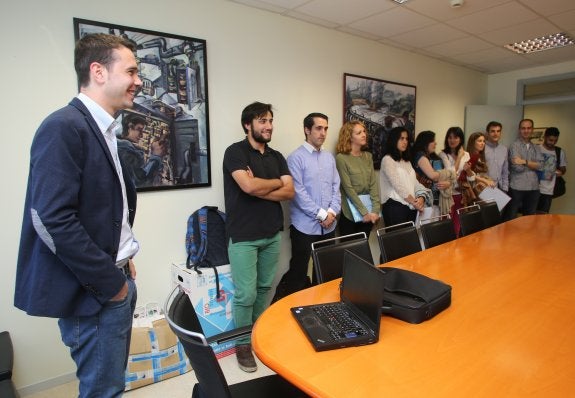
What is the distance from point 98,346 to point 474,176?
4.44 metres

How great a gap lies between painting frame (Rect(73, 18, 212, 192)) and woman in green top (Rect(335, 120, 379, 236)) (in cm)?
134

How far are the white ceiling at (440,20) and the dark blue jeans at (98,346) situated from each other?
2.57 meters

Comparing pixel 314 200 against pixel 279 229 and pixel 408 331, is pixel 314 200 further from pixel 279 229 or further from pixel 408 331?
pixel 408 331

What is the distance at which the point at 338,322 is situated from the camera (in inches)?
53.6

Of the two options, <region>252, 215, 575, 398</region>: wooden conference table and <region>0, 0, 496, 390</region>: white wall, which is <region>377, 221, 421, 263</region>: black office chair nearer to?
<region>252, 215, 575, 398</region>: wooden conference table

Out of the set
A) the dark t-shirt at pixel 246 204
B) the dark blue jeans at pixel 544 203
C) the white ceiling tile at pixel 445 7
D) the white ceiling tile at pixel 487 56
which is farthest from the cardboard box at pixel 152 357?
the dark blue jeans at pixel 544 203

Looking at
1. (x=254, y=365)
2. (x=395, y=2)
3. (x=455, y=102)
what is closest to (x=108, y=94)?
(x=254, y=365)

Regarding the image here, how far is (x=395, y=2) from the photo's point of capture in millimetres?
3061

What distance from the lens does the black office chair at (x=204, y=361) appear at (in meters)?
0.95

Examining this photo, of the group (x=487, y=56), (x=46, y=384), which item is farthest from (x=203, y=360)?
(x=487, y=56)

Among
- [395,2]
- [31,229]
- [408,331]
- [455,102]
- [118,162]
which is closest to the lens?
[31,229]

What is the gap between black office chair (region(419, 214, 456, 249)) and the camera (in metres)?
2.65

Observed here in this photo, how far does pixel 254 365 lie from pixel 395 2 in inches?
122

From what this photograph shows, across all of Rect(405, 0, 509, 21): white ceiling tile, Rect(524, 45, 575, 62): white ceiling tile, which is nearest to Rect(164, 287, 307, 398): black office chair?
Rect(405, 0, 509, 21): white ceiling tile
